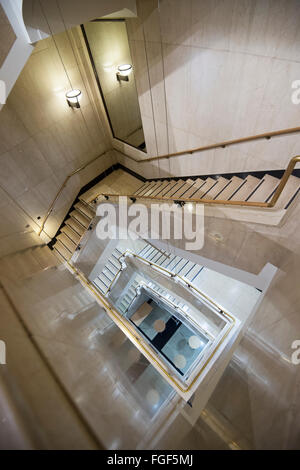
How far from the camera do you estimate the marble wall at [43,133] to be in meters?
4.70

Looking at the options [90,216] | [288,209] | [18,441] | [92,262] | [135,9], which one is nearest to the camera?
[18,441]

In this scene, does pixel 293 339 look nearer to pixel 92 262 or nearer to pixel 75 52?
pixel 92 262

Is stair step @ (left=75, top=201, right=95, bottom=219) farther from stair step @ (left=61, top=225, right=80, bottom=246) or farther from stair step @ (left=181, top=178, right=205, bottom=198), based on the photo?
stair step @ (left=181, top=178, right=205, bottom=198)

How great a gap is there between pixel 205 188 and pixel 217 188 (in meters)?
0.34

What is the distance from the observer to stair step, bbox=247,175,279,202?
3.84 metres

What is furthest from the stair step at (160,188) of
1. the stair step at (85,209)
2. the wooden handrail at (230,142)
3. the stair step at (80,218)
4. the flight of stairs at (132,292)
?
the flight of stairs at (132,292)

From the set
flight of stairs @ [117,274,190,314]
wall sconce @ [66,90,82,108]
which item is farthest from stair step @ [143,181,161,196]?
flight of stairs @ [117,274,190,314]

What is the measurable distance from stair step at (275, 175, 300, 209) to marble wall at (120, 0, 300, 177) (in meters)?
0.47

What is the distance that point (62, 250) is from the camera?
6395 millimetres

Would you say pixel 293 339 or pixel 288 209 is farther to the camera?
pixel 288 209

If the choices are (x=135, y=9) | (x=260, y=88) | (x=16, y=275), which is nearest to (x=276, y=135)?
(x=260, y=88)

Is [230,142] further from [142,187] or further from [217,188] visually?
[142,187]
